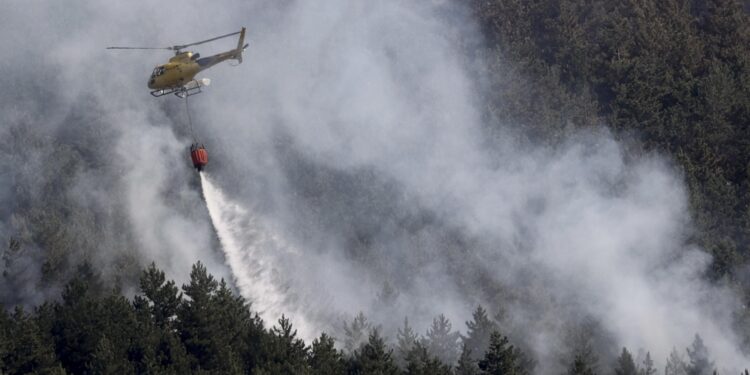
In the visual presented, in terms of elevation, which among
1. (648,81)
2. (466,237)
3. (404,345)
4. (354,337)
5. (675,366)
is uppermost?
(648,81)

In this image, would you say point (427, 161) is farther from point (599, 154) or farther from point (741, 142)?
point (741, 142)

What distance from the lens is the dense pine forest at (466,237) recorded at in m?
56.6

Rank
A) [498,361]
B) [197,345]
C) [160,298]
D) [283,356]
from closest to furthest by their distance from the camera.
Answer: [498,361] → [283,356] → [197,345] → [160,298]

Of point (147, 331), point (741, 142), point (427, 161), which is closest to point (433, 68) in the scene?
point (427, 161)

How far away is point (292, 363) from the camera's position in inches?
2141

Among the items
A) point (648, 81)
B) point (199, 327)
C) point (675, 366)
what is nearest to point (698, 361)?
point (675, 366)

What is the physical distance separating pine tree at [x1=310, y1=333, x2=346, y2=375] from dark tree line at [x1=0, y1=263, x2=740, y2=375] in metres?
0.04

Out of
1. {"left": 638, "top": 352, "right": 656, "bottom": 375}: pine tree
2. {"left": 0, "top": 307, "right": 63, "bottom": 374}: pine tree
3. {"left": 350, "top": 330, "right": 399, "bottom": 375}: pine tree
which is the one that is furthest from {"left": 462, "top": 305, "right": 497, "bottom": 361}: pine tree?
{"left": 0, "top": 307, "right": 63, "bottom": 374}: pine tree

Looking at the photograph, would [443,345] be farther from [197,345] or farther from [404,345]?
[197,345]

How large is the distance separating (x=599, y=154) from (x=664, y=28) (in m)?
15.4

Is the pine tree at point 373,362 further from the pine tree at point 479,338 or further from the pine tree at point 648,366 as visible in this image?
the pine tree at point 648,366

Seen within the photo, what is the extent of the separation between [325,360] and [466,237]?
25460 mm

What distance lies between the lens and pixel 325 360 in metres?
54.4

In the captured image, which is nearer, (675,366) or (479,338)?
(675,366)
